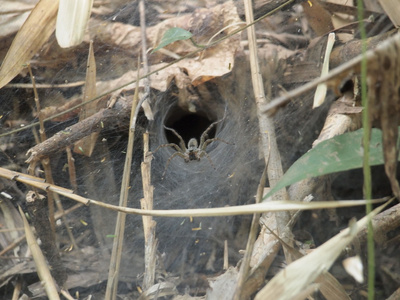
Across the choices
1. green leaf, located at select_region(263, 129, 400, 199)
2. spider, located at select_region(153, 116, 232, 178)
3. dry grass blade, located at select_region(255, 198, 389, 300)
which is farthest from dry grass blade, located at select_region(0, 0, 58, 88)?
dry grass blade, located at select_region(255, 198, 389, 300)

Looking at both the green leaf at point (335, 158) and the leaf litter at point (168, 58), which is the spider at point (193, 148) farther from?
the green leaf at point (335, 158)

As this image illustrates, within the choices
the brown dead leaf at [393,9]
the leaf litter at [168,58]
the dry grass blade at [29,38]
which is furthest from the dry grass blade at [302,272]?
the dry grass blade at [29,38]

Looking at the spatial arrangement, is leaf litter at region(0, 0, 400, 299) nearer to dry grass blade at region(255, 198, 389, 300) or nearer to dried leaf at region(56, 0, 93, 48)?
dried leaf at region(56, 0, 93, 48)

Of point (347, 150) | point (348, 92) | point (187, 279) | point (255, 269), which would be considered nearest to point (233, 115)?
point (348, 92)

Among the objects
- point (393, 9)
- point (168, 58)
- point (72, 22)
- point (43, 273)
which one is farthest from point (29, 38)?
point (393, 9)

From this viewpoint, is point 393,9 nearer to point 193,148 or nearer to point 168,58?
point 168,58

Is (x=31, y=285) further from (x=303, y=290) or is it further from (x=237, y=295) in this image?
(x=303, y=290)

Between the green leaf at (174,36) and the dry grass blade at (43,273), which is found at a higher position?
the green leaf at (174,36)
